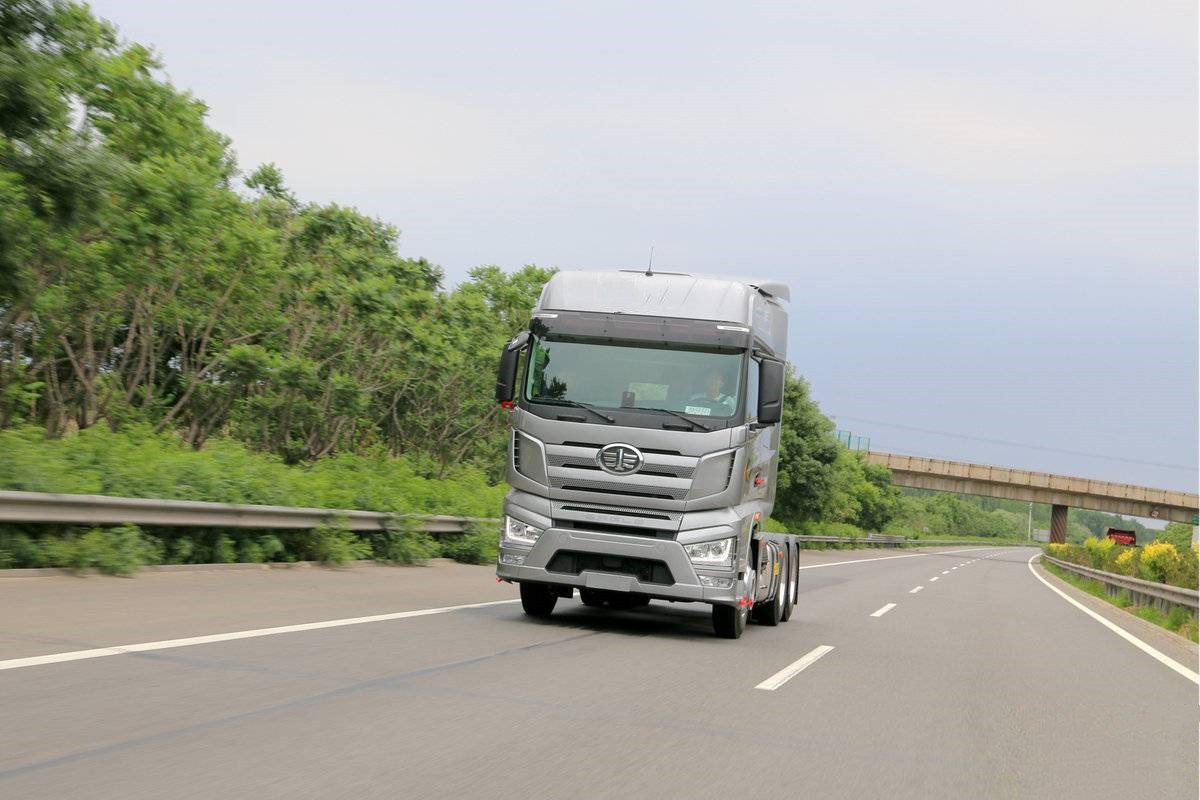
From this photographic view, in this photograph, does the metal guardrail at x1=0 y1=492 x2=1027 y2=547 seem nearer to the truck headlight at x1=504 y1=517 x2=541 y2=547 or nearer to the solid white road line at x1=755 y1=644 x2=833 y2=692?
the truck headlight at x1=504 y1=517 x2=541 y2=547

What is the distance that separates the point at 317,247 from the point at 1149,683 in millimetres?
19090

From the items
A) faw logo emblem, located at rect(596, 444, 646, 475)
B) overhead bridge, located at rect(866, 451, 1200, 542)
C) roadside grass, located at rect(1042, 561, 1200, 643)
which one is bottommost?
roadside grass, located at rect(1042, 561, 1200, 643)

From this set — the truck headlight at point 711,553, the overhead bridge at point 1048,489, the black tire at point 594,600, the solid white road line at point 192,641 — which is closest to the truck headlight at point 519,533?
the solid white road line at point 192,641

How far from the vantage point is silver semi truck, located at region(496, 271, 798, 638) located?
409 inches

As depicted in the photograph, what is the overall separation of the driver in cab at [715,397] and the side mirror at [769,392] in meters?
0.37

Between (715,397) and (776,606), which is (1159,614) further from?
(715,397)

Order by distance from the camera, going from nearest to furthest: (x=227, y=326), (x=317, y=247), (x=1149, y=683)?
(x=1149, y=683) < (x=227, y=326) < (x=317, y=247)

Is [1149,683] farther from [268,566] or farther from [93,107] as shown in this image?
[93,107]

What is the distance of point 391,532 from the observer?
17062mm

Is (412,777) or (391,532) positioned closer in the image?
(412,777)

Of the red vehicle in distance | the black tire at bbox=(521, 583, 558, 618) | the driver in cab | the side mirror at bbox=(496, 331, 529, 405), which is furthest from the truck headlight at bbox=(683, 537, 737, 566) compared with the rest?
the red vehicle in distance

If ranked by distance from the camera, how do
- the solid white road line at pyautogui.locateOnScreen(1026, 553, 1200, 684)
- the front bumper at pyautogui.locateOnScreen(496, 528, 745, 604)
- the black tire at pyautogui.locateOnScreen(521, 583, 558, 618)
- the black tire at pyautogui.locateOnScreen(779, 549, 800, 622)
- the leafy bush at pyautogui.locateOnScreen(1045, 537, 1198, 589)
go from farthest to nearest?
1. the leafy bush at pyautogui.locateOnScreen(1045, 537, 1198, 589)
2. the black tire at pyautogui.locateOnScreen(779, 549, 800, 622)
3. the solid white road line at pyautogui.locateOnScreen(1026, 553, 1200, 684)
4. the black tire at pyautogui.locateOnScreen(521, 583, 558, 618)
5. the front bumper at pyautogui.locateOnScreen(496, 528, 745, 604)

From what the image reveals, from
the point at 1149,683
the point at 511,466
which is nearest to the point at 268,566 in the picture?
the point at 511,466

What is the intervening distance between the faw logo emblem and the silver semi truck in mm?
12
